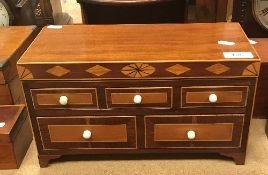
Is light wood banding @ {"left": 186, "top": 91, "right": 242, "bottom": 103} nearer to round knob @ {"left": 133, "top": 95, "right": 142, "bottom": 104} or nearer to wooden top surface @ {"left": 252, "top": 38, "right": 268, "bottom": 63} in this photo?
round knob @ {"left": 133, "top": 95, "right": 142, "bottom": 104}

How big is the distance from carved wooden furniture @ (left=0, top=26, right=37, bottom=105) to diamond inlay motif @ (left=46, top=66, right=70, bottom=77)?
376mm

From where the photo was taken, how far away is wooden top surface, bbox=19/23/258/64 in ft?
4.95

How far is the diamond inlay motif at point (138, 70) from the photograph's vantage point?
1480 mm

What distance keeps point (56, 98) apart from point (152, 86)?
415mm

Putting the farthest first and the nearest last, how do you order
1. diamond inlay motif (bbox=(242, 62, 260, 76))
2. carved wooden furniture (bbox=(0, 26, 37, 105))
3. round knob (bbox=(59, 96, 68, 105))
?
1. carved wooden furniture (bbox=(0, 26, 37, 105))
2. round knob (bbox=(59, 96, 68, 105))
3. diamond inlay motif (bbox=(242, 62, 260, 76))

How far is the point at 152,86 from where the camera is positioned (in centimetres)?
154

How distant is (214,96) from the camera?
Answer: 154cm

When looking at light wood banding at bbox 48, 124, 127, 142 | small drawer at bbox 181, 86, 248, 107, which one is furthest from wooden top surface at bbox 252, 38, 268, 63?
light wood banding at bbox 48, 124, 127, 142

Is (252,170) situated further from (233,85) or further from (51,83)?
(51,83)

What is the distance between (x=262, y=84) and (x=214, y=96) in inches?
20.1

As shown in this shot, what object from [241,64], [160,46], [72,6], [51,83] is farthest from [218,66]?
[72,6]

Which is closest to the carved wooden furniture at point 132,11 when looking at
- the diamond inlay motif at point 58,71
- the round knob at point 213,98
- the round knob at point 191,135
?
the diamond inlay motif at point 58,71

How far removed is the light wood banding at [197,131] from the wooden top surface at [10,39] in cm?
82

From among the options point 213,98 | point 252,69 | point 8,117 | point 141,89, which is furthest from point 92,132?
point 252,69
